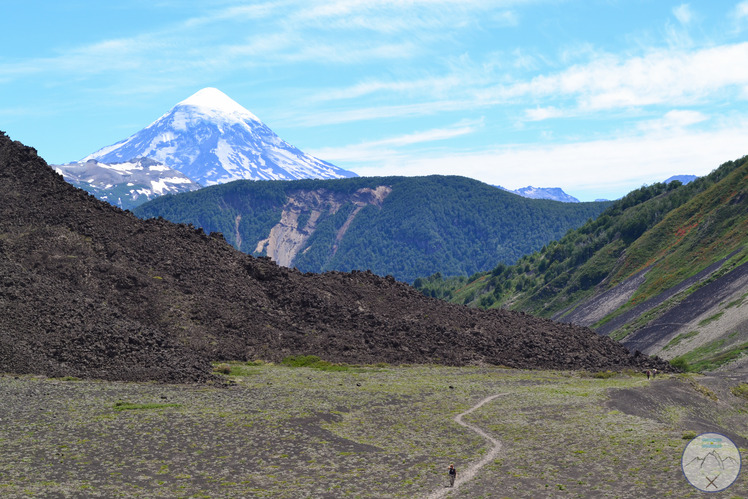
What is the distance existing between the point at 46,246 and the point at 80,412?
4146 centimetres

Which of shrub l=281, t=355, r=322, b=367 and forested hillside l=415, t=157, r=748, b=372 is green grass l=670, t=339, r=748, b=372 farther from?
shrub l=281, t=355, r=322, b=367

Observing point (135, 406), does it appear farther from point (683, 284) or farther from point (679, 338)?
point (683, 284)

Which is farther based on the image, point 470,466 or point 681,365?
point 681,365

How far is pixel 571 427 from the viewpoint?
58.0 meters

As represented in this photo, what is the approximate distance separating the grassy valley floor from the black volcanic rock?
7.36 m

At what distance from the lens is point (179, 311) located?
89.7m

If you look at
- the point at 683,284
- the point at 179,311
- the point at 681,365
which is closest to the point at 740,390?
the point at 681,365

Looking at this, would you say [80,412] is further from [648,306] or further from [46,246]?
[648,306]

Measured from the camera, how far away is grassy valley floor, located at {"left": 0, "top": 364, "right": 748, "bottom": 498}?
41.9 m

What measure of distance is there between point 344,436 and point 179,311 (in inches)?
1635

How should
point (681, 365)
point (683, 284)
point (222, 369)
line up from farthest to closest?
point (683, 284) < point (681, 365) < point (222, 369)

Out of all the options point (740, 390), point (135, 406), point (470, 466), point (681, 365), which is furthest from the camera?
point (681, 365)

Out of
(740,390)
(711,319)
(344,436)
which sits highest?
(711,319)

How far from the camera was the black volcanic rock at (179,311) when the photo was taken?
73.9 metres
